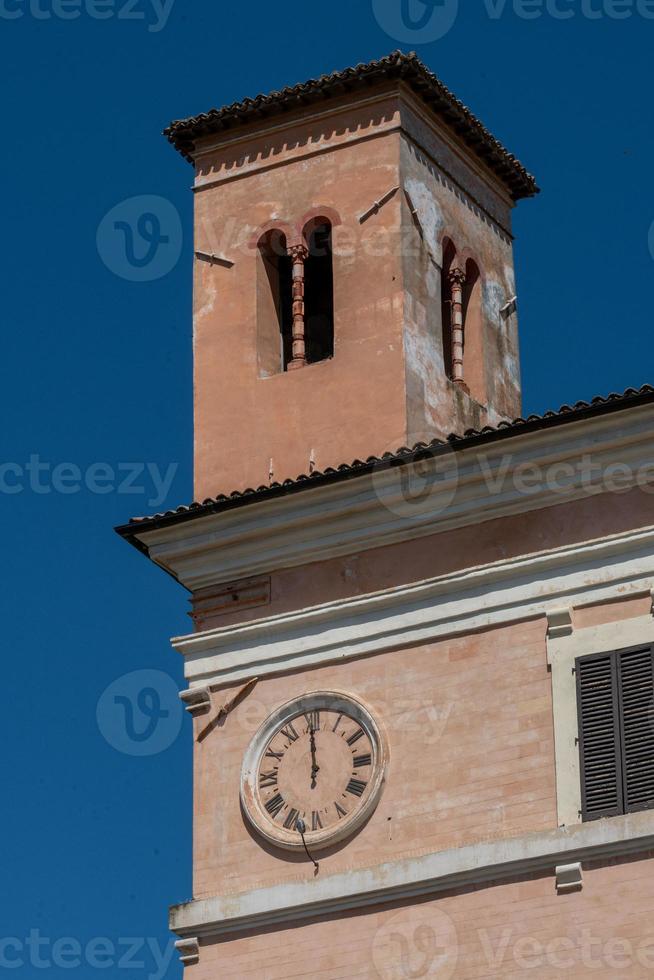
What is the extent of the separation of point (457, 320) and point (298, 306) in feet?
5.18

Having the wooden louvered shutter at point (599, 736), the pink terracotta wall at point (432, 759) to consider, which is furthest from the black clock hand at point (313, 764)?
the wooden louvered shutter at point (599, 736)

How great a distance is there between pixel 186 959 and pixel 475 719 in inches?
120

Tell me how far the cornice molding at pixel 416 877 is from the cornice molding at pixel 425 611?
1974mm

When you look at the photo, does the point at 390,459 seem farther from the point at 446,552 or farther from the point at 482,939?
the point at 482,939

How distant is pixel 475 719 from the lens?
23.4 meters

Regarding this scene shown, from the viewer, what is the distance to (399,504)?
2442cm

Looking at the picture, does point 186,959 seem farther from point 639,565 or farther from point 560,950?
point 639,565

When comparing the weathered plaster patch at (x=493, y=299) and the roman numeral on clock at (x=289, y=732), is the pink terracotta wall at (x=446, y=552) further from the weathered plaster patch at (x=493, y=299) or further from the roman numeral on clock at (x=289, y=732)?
the weathered plaster patch at (x=493, y=299)

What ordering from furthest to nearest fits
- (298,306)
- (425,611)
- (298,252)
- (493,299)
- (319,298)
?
(493,299)
(319,298)
(298,252)
(298,306)
(425,611)

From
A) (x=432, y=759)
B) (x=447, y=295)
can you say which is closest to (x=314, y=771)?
(x=432, y=759)

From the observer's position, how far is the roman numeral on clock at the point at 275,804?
2389 cm

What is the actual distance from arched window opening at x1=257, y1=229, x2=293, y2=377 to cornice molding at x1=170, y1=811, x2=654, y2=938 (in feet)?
17.9

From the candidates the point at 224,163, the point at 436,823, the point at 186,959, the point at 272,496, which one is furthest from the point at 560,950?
the point at 224,163

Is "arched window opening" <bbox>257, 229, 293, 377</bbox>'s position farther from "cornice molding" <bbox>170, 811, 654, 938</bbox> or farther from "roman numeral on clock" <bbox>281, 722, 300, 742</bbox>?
"cornice molding" <bbox>170, 811, 654, 938</bbox>
